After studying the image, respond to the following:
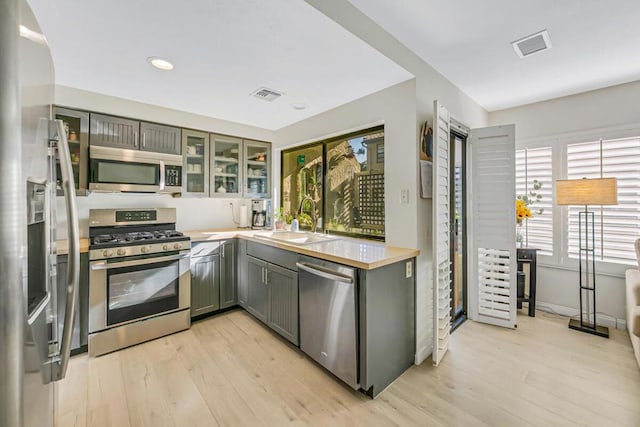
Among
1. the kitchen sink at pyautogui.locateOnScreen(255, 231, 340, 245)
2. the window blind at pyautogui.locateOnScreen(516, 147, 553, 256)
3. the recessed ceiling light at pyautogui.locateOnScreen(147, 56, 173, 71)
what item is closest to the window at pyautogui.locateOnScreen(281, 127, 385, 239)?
the kitchen sink at pyautogui.locateOnScreen(255, 231, 340, 245)

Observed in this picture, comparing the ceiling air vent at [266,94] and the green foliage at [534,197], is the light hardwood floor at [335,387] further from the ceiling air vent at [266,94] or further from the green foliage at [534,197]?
the ceiling air vent at [266,94]

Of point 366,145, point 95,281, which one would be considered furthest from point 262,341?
point 366,145

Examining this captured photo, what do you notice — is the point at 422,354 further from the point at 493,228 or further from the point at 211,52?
the point at 211,52

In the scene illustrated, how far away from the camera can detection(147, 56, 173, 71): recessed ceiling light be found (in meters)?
2.06

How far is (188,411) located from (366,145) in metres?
2.63

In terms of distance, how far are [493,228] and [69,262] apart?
3447mm

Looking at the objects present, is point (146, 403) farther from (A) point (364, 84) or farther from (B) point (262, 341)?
(A) point (364, 84)

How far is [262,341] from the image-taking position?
2.61 metres

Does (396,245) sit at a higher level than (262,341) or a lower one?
higher

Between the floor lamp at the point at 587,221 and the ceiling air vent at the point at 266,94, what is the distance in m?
2.97

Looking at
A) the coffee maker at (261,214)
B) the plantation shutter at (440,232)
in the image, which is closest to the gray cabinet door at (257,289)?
the coffee maker at (261,214)

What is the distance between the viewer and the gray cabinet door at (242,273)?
3.13m

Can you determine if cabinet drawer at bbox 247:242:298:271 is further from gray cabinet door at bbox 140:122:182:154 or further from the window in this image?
gray cabinet door at bbox 140:122:182:154

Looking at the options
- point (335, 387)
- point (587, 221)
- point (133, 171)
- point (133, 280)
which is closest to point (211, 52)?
point (133, 171)
